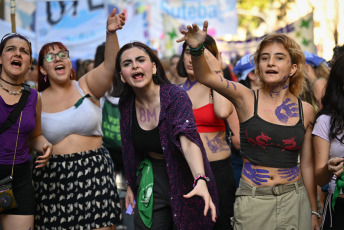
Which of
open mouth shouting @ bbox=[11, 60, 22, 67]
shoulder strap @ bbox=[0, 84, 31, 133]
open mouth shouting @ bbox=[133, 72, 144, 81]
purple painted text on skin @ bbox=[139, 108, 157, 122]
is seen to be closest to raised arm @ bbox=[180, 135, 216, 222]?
purple painted text on skin @ bbox=[139, 108, 157, 122]

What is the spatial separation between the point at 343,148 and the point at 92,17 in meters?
7.46

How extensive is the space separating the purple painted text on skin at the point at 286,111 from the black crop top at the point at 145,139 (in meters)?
0.99

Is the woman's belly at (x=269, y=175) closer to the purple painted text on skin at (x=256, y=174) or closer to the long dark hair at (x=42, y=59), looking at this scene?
the purple painted text on skin at (x=256, y=174)

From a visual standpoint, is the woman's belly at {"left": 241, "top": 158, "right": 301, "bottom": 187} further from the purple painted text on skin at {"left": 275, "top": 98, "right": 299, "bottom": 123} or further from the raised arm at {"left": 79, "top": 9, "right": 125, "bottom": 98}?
the raised arm at {"left": 79, "top": 9, "right": 125, "bottom": 98}

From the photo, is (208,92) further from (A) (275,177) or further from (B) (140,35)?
(B) (140,35)

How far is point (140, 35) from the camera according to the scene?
1094cm

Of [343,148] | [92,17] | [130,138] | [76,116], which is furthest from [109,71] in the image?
[92,17]

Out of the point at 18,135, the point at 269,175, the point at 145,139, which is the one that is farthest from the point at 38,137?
the point at 269,175

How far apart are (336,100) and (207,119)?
124 centimetres

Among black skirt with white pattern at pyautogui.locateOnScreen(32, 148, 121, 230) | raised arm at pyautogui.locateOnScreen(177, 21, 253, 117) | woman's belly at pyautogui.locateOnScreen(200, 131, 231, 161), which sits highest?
raised arm at pyautogui.locateOnScreen(177, 21, 253, 117)

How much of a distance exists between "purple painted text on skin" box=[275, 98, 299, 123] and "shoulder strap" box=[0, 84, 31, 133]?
222 centimetres

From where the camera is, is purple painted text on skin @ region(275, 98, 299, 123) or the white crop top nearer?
purple painted text on skin @ region(275, 98, 299, 123)

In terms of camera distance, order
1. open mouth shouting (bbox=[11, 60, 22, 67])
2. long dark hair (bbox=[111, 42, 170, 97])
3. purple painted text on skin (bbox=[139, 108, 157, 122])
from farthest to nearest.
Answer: open mouth shouting (bbox=[11, 60, 22, 67]) → long dark hair (bbox=[111, 42, 170, 97]) → purple painted text on skin (bbox=[139, 108, 157, 122])

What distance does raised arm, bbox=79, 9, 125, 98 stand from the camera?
4699mm
